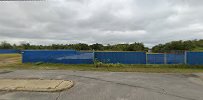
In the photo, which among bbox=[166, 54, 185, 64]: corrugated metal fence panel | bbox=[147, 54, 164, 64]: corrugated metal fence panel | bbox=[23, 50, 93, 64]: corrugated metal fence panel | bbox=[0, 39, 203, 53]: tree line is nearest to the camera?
bbox=[166, 54, 185, 64]: corrugated metal fence panel

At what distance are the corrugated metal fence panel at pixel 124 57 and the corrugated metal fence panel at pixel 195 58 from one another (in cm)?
449

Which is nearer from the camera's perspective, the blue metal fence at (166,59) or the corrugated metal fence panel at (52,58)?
the blue metal fence at (166,59)

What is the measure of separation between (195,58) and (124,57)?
7.16 metres

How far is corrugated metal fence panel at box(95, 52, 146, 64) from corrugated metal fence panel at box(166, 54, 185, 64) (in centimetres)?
250

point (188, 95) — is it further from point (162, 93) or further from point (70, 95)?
point (70, 95)

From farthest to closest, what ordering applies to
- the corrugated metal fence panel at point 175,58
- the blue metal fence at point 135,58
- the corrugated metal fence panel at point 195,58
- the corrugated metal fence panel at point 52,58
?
the corrugated metal fence panel at point 52,58, the corrugated metal fence panel at point 175,58, the blue metal fence at point 135,58, the corrugated metal fence panel at point 195,58

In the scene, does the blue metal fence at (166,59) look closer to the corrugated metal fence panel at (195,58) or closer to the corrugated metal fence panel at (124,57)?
the corrugated metal fence panel at (195,58)

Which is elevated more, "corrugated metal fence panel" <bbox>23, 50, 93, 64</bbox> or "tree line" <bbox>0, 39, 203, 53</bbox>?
"tree line" <bbox>0, 39, 203, 53</bbox>

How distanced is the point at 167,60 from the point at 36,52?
14873 millimetres

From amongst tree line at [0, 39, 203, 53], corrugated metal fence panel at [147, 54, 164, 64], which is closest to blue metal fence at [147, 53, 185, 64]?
corrugated metal fence panel at [147, 54, 164, 64]

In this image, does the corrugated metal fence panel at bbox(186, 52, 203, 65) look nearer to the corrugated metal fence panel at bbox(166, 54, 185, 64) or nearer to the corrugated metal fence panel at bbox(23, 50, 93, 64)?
the corrugated metal fence panel at bbox(166, 54, 185, 64)

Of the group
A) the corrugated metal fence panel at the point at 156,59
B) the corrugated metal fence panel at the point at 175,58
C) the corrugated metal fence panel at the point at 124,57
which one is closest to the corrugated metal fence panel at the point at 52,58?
the corrugated metal fence panel at the point at 124,57

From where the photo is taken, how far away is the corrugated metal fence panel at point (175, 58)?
21.5 meters

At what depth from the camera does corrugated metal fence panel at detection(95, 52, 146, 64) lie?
2202cm
